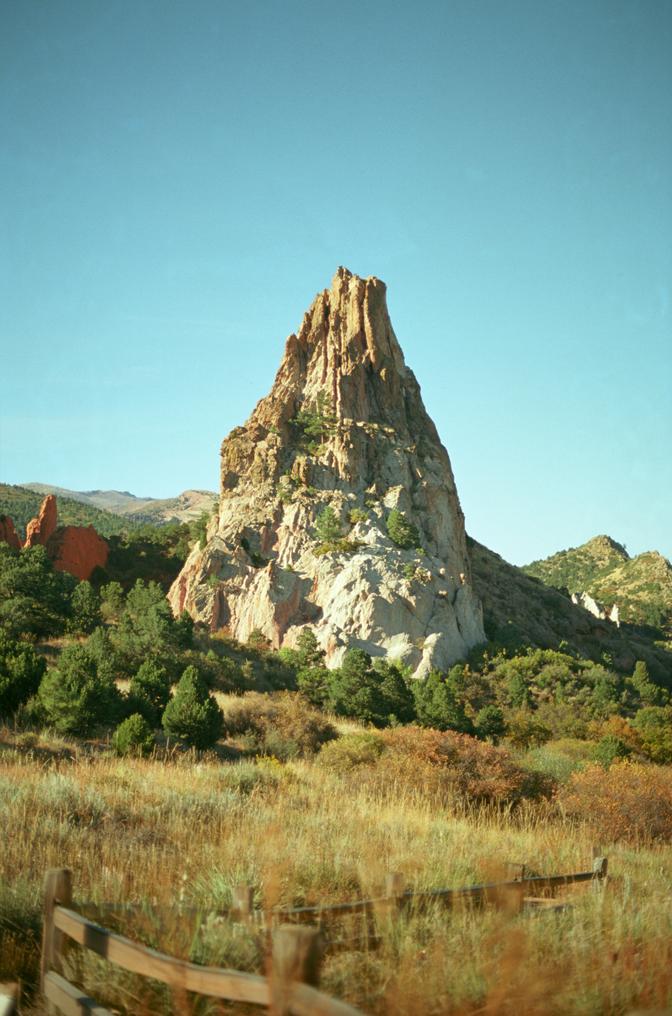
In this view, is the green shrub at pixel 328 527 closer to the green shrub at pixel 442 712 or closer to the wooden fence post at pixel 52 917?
the green shrub at pixel 442 712

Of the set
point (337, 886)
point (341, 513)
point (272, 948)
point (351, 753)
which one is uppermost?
point (341, 513)

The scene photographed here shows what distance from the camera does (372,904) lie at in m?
6.01

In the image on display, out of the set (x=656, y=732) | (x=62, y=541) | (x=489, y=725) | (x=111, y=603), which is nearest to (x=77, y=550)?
(x=62, y=541)

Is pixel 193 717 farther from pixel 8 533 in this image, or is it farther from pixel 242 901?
pixel 8 533

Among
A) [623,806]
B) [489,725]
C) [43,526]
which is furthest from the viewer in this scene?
[43,526]

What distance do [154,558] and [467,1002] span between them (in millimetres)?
72070

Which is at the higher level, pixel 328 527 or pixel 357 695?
pixel 328 527

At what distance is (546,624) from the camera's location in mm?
76125

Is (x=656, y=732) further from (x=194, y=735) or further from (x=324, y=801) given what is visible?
(x=324, y=801)

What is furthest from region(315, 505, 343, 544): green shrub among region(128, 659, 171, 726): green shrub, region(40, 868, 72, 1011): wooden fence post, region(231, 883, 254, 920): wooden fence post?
region(40, 868, 72, 1011): wooden fence post

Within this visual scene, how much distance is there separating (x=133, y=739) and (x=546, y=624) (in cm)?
6181

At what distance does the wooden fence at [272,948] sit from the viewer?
3.45 m

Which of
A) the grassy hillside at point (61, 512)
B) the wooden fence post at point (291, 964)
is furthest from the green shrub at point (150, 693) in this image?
the grassy hillside at point (61, 512)

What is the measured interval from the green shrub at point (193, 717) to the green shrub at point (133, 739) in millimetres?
4300
